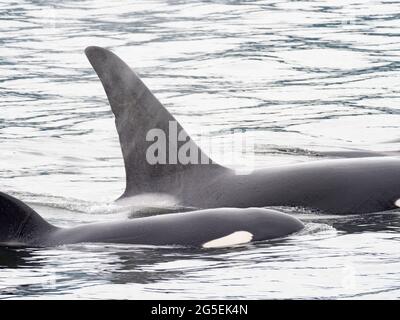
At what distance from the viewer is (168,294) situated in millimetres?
7742

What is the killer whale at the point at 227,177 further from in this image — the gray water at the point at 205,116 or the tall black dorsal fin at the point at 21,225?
the tall black dorsal fin at the point at 21,225

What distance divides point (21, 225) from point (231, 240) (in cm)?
129

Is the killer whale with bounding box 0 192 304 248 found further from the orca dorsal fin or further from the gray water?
the orca dorsal fin

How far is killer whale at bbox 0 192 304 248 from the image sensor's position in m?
8.82

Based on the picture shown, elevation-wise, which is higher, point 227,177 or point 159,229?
point 227,177

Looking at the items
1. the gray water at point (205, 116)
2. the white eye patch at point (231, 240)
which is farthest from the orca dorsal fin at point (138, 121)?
the white eye patch at point (231, 240)

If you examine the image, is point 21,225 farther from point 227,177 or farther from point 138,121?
point 227,177

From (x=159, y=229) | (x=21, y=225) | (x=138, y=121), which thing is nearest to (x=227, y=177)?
(x=138, y=121)

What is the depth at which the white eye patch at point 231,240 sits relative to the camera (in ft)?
28.8

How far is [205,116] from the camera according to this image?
16391mm

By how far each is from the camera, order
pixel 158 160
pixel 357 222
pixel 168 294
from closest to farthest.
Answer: pixel 168 294, pixel 357 222, pixel 158 160
